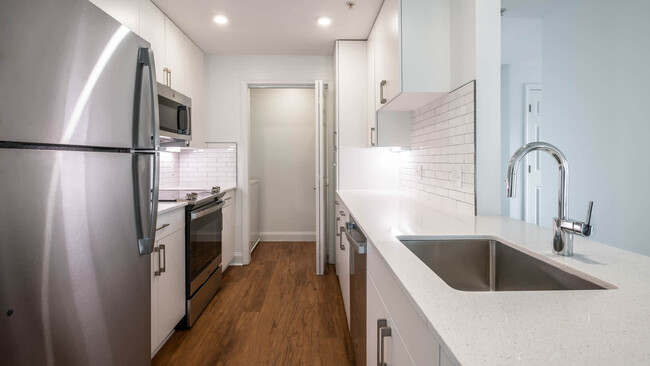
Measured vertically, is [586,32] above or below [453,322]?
above

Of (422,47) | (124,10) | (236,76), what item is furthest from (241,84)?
(422,47)

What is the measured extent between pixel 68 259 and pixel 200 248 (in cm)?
154

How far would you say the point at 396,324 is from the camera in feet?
2.94

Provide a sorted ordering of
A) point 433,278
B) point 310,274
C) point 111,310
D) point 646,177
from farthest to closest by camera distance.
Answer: point 310,274, point 646,177, point 111,310, point 433,278

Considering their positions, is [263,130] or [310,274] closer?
[310,274]

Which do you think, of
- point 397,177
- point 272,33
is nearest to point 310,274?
point 397,177

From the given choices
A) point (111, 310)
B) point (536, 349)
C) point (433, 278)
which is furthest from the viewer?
point (111, 310)

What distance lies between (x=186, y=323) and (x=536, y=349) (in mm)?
2381

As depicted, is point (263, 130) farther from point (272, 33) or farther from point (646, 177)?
point (646, 177)

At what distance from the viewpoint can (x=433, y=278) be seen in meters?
0.82

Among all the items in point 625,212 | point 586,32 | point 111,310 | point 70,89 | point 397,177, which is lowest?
point 111,310

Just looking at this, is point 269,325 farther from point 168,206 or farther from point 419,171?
point 419,171

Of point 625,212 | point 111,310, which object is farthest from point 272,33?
point 625,212

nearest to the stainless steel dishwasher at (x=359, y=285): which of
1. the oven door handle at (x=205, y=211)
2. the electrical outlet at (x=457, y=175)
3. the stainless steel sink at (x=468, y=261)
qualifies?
the stainless steel sink at (x=468, y=261)
